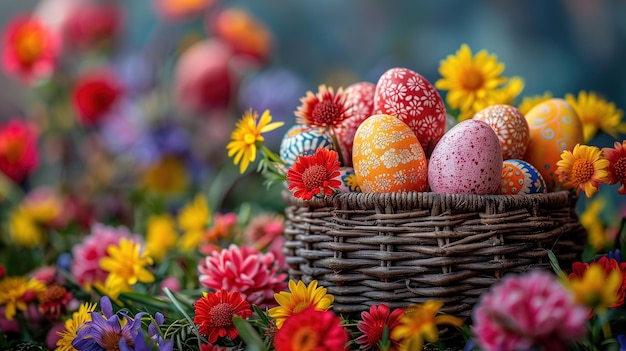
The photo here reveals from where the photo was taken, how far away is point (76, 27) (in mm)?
1393

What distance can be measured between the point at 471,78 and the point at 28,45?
0.98 meters

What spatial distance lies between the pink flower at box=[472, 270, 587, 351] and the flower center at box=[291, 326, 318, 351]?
14 centimetres

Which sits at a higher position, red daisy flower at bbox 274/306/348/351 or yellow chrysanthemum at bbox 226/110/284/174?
yellow chrysanthemum at bbox 226/110/284/174

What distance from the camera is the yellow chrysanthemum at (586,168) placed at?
0.58 meters

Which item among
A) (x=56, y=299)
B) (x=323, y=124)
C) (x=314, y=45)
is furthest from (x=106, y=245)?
(x=314, y=45)

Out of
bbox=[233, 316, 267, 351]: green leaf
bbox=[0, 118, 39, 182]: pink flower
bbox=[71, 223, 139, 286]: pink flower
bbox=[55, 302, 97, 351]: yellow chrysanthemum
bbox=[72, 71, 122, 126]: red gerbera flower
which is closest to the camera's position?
bbox=[233, 316, 267, 351]: green leaf

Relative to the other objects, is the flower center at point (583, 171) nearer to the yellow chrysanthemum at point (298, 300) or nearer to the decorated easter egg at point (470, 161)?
the decorated easter egg at point (470, 161)

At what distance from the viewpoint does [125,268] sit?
0.76 metres

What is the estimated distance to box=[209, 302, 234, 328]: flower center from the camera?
23.0 inches

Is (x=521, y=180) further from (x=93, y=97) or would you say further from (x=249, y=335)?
(x=93, y=97)

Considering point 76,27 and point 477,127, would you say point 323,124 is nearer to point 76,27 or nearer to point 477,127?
point 477,127

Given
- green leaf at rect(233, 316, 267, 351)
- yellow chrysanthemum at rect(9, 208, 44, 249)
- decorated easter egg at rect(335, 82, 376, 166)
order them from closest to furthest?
1. green leaf at rect(233, 316, 267, 351)
2. decorated easter egg at rect(335, 82, 376, 166)
3. yellow chrysanthemum at rect(9, 208, 44, 249)

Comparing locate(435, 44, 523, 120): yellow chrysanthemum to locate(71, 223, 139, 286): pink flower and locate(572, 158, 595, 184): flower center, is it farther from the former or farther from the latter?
locate(71, 223, 139, 286): pink flower

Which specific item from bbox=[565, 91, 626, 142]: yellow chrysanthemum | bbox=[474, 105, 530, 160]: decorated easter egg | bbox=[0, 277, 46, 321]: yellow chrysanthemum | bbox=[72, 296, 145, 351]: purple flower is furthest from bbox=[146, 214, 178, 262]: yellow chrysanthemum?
bbox=[565, 91, 626, 142]: yellow chrysanthemum
